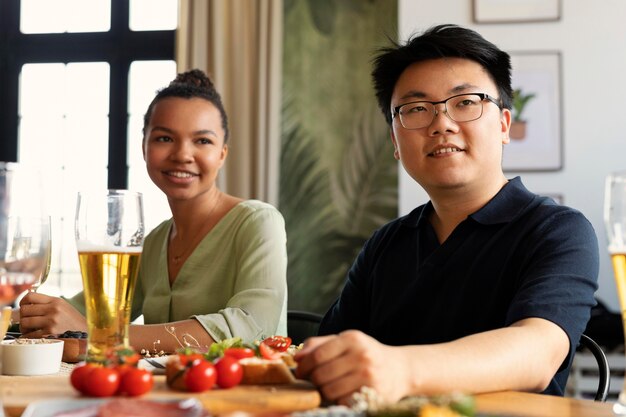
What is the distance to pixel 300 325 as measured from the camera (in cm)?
262

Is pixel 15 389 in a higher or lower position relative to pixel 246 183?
lower

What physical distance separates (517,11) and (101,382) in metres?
3.81

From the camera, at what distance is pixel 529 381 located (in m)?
1.27

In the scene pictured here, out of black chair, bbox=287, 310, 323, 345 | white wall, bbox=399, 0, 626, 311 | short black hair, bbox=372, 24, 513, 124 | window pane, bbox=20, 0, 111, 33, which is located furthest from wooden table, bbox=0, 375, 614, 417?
window pane, bbox=20, 0, 111, 33

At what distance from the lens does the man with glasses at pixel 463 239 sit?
146 cm

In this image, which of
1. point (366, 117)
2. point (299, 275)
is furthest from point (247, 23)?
point (299, 275)

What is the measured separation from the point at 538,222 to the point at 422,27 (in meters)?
2.92

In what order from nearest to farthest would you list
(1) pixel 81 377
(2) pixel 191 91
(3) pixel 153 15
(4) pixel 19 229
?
(4) pixel 19 229 < (1) pixel 81 377 < (2) pixel 191 91 < (3) pixel 153 15

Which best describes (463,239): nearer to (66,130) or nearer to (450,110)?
(450,110)

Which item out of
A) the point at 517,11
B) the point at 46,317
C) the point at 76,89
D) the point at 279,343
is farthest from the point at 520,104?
the point at 279,343

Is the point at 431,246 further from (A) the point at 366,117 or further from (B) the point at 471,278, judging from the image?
(A) the point at 366,117

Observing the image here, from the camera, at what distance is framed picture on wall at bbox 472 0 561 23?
436 centimetres

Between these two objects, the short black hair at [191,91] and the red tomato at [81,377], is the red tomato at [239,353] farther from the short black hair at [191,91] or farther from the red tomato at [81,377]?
the short black hair at [191,91]

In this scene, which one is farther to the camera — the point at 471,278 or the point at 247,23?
the point at 247,23
